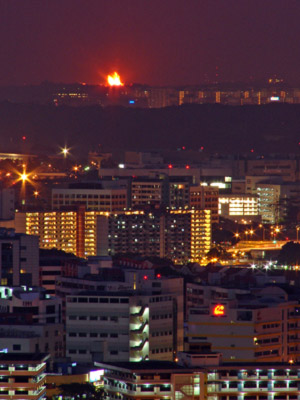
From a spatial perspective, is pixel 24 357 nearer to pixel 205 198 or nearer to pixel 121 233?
pixel 121 233

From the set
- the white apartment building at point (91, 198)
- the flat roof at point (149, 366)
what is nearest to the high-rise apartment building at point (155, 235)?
the white apartment building at point (91, 198)

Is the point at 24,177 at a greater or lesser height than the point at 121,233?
greater

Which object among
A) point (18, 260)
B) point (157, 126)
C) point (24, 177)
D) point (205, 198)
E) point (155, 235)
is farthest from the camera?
point (157, 126)

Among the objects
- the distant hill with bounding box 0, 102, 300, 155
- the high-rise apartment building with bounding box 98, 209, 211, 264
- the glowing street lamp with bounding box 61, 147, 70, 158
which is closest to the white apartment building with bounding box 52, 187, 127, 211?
the high-rise apartment building with bounding box 98, 209, 211, 264

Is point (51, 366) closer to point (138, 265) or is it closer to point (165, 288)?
point (165, 288)

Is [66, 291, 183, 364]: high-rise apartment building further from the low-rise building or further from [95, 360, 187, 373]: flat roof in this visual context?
the low-rise building

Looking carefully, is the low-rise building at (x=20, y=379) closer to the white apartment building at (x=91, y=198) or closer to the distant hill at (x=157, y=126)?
the white apartment building at (x=91, y=198)

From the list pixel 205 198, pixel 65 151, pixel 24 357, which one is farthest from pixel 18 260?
pixel 65 151

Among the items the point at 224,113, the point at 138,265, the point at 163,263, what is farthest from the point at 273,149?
the point at 138,265
